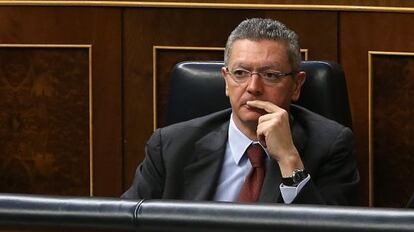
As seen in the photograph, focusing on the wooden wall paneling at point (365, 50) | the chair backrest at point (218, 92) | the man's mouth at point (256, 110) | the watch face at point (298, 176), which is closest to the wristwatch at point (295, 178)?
the watch face at point (298, 176)

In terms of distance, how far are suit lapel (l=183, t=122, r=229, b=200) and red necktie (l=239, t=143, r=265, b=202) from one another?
5 cm

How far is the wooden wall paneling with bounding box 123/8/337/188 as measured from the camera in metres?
2.16

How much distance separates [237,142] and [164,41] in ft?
2.28

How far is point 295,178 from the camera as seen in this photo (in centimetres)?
146

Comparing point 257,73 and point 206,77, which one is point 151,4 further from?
point 257,73

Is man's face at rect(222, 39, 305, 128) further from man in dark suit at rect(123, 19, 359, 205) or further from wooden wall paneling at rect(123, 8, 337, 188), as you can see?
wooden wall paneling at rect(123, 8, 337, 188)

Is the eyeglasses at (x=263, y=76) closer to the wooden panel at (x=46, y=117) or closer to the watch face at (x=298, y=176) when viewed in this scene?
the watch face at (x=298, y=176)

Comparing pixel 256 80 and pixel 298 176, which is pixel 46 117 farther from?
pixel 298 176

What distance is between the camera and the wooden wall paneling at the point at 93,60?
225 cm

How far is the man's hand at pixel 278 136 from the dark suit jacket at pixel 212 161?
4 cm

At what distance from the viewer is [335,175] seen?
156 cm

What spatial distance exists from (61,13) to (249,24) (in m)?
0.80

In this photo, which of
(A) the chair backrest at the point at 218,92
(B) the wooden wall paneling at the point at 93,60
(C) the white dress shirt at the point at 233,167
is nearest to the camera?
(C) the white dress shirt at the point at 233,167

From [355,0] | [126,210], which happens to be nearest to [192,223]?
[126,210]
